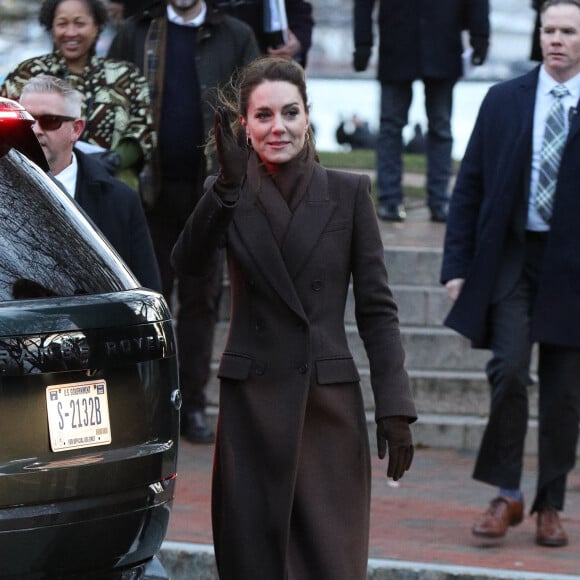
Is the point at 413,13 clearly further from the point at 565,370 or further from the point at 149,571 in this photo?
the point at 149,571

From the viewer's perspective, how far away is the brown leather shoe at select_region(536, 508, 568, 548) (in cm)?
698

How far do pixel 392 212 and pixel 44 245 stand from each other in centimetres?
729

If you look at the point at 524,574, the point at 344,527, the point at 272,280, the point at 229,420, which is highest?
the point at 272,280

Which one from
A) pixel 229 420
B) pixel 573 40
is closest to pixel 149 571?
pixel 229 420

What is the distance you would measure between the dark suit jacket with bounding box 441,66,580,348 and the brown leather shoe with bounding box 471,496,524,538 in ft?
2.23

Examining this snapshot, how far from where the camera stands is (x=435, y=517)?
298 inches

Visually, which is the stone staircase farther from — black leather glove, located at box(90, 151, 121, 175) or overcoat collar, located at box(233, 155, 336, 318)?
overcoat collar, located at box(233, 155, 336, 318)

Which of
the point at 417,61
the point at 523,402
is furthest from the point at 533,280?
the point at 417,61

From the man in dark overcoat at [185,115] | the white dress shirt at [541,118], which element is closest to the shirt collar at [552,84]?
the white dress shirt at [541,118]

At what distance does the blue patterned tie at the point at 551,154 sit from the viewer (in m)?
7.07

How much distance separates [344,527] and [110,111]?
3248 millimetres

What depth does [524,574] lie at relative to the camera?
6324 millimetres

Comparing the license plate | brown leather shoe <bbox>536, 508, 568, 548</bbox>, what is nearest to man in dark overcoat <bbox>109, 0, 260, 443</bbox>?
brown leather shoe <bbox>536, 508, 568, 548</bbox>

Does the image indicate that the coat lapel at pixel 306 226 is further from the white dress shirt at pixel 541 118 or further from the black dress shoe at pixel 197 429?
the black dress shoe at pixel 197 429
